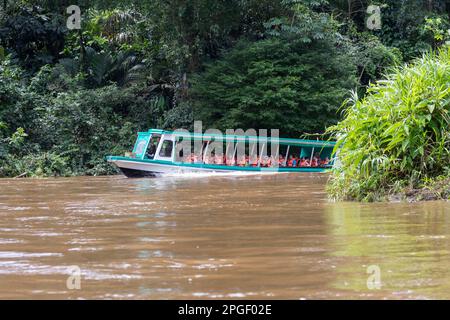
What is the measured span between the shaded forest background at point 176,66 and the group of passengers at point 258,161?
93.0 inches

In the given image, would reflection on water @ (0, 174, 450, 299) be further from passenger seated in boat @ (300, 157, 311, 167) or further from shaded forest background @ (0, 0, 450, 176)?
shaded forest background @ (0, 0, 450, 176)

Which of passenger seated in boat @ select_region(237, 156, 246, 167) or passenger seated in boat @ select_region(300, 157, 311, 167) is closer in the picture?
passenger seated in boat @ select_region(237, 156, 246, 167)

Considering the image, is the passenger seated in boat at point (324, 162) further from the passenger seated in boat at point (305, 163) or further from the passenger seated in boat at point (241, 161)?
the passenger seated in boat at point (241, 161)

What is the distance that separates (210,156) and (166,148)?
1.73 metres

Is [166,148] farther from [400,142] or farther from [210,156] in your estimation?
[400,142]

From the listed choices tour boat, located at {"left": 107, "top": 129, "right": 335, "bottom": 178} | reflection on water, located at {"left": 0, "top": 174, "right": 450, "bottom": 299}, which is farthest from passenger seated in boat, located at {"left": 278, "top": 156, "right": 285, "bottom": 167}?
reflection on water, located at {"left": 0, "top": 174, "right": 450, "bottom": 299}

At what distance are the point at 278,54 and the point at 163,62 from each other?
507 cm

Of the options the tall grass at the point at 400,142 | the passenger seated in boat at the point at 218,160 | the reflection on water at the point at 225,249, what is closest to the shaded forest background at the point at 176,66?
the passenger seated in boat at the point at 218,160

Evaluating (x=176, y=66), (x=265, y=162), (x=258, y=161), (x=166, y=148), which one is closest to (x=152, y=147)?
(x=166, y=148)

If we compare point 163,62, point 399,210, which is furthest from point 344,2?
point 399,210

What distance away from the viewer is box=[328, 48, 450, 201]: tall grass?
11586 mm

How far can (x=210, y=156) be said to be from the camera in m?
23.7

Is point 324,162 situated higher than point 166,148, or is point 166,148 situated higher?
point 166,148

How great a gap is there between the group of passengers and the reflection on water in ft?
36.7
